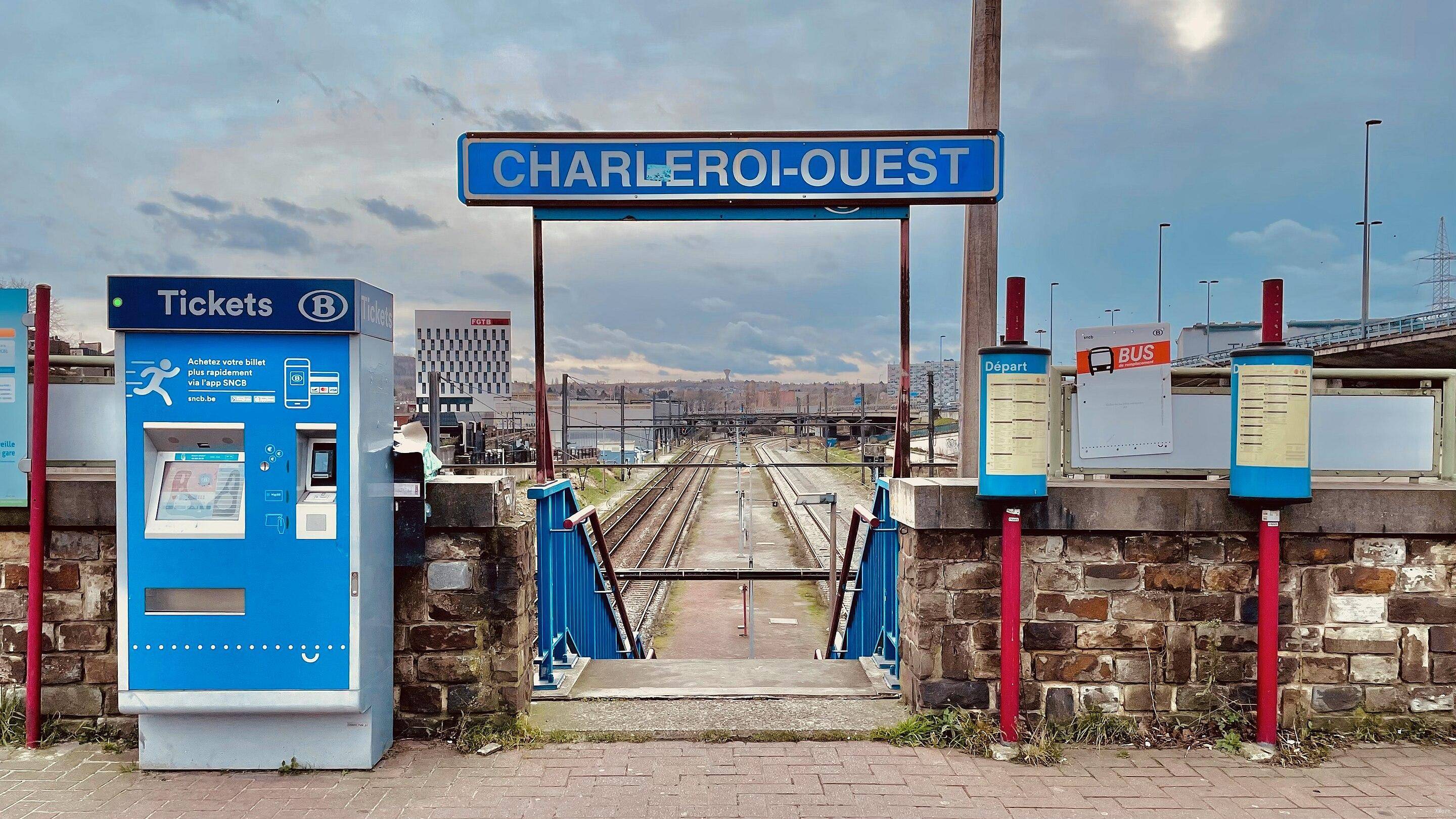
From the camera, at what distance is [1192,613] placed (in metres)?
4.13

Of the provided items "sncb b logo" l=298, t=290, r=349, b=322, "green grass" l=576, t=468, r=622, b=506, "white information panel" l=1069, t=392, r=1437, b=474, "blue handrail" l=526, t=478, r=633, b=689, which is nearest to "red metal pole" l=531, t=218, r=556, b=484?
"blue handrail" l=526, t=478, r=633, b=689

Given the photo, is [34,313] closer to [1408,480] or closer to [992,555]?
[992,555]

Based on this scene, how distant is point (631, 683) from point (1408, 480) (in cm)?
415

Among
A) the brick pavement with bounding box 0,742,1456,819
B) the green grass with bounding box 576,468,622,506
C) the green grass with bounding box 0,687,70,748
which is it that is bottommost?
the green grass with bounding box 576,468,622,506

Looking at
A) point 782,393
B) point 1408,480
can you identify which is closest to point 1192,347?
point 782,393

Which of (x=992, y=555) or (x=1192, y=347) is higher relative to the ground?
(x=1192, y=347)

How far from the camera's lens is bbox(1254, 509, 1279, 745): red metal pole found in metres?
3.97

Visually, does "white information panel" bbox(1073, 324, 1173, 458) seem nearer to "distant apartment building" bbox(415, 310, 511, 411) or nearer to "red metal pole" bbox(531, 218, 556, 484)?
"red metal pole" bbox(531, 218, 556, 484)

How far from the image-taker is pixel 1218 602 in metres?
4.13

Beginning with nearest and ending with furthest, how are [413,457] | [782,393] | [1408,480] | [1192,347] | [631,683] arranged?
[413,457] → [1408,480] → [631,683] → [1192,347] → [782,393]

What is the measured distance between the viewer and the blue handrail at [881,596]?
202 inches

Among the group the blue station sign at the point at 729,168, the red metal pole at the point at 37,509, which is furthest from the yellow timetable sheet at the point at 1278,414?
the red metal pole at the point at 37,509

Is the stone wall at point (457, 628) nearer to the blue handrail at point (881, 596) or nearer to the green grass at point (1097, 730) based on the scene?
the blue handrail at point (881, 596)

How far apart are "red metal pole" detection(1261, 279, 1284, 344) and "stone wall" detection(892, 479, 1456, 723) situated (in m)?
0.77
